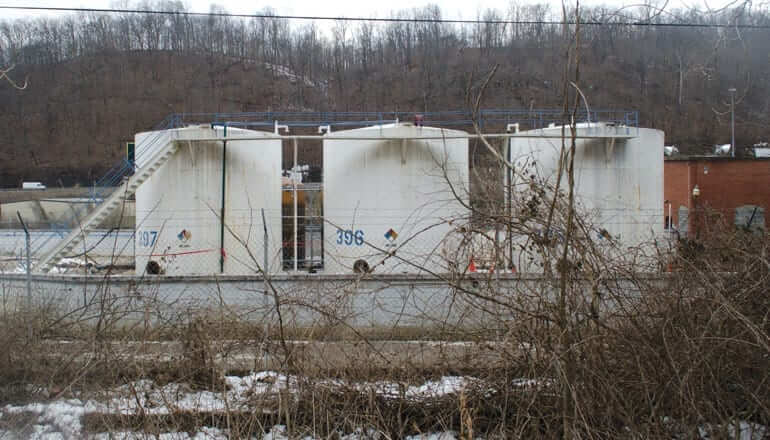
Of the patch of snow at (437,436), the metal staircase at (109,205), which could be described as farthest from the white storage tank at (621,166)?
the patch of snow at (437,436)

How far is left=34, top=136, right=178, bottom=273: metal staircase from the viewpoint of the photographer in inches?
A: 664

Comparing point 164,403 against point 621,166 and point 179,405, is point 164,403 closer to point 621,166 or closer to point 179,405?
point 179,405

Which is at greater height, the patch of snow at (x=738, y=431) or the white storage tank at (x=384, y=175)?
the white storage tank at (x=384, y=175)

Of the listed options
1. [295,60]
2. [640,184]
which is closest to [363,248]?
[640,184]

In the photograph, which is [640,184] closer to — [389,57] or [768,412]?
[768,412]

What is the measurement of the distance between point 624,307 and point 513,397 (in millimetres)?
1132

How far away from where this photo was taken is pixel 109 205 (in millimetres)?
17766

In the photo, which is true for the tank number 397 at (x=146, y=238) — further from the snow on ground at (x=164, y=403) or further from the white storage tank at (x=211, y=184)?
the snow on ground at (x=164, y=403)

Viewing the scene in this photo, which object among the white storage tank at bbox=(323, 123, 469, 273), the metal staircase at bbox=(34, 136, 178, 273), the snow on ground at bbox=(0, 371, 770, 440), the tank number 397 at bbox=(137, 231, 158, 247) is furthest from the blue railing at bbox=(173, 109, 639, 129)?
the tank number 397 at bbox=(137, 231, 158, 247)

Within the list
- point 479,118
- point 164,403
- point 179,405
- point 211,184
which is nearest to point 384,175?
point 211,184

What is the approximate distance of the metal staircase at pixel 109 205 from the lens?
16.9 metres

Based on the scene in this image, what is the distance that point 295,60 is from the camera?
219 ft

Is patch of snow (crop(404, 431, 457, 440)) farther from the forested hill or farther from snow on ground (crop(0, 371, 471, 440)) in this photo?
the forested hill

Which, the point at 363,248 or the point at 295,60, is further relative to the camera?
the point at 295,60
